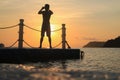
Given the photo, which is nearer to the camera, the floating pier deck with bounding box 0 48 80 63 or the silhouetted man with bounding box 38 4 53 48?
the floating pier deck with bounding box 0 48 80 63

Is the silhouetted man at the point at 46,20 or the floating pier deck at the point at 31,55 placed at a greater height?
the silhouetted man at the point at 46,20

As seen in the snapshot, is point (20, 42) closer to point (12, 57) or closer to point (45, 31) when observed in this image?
point (12, 57)

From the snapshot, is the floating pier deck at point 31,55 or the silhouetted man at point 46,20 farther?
the silhouetted man at point 46,20

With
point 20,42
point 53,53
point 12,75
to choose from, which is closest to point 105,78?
point 12,75

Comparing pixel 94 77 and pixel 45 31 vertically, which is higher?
pixel 45 31

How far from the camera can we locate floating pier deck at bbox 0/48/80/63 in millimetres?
13820

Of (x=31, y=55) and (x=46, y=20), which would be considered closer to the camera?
(x=31, y=55)

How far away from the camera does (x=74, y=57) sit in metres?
19.8

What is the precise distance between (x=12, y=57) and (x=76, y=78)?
963cm

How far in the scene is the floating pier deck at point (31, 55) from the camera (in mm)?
13820

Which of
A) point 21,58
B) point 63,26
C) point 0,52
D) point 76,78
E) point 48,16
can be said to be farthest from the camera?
point 63,26

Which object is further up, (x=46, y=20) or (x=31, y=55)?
(x=46, y=20)

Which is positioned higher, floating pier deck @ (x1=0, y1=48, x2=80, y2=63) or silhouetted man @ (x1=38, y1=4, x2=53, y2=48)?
silhouetted man @ (x1=38, y1=4, x2=53, y2=48)

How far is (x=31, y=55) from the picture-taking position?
1515cm
